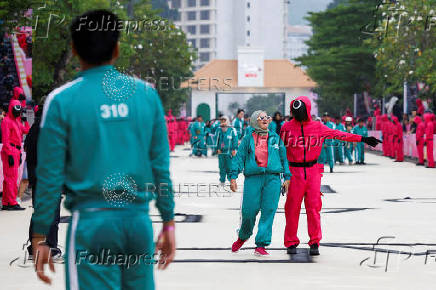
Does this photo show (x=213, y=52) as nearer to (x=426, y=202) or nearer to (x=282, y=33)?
(x=282, y=33)

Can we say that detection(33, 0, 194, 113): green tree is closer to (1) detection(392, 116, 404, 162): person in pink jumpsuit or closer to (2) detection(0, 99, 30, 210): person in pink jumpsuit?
(2) detection(0, 99, 30, 210): person in pink jumpsuit

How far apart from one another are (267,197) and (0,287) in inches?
129

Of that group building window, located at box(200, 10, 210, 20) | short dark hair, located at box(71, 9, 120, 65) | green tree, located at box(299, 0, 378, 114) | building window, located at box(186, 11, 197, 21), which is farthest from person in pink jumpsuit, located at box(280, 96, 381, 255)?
building window, located at box(186, 11, 197, 21)

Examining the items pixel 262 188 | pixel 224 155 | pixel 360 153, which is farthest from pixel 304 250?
pixel 360 153

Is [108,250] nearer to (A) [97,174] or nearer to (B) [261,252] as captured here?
(A) [97,174]

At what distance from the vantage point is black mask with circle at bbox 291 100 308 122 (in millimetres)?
10062

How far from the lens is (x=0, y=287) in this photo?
8.03 meters

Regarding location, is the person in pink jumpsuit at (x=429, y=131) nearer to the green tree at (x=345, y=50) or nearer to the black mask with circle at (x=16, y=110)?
the black mask with circle at (x=16, y=110)

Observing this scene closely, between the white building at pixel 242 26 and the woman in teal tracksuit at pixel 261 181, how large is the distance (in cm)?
16236

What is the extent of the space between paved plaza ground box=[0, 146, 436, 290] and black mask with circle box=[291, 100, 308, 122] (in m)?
1.56

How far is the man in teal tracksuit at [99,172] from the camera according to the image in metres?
3.79

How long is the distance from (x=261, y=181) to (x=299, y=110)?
0.91 metres

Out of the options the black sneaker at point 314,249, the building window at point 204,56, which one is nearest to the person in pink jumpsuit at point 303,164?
the black sneaker at point 314,249

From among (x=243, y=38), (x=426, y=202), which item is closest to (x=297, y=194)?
(x=426, y=202)
